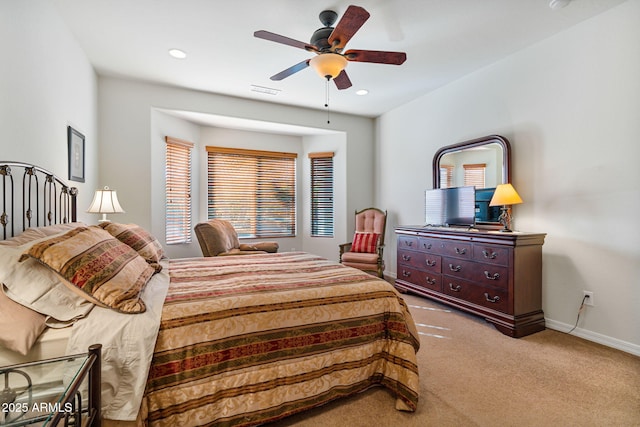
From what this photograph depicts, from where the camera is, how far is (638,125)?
237cm

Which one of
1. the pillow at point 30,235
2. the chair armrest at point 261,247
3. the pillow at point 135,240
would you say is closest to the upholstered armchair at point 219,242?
the chair armrest at point 261,247

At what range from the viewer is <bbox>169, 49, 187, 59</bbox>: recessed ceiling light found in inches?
123

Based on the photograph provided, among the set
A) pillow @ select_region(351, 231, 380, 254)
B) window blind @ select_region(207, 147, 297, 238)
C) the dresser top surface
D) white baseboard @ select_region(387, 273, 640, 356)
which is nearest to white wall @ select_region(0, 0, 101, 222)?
window blind @ select_region(207, 147, 297, 238)

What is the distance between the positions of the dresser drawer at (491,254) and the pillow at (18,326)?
3328 mm

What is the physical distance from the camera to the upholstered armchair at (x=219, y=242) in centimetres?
361

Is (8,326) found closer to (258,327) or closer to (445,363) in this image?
(258,327)

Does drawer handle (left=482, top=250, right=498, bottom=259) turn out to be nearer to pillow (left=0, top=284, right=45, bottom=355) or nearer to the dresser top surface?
the dresser top surface

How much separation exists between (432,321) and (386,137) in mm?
3294

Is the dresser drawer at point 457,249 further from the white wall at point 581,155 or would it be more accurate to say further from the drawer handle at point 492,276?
the white wall at point 581,155

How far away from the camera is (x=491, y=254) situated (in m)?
2.91

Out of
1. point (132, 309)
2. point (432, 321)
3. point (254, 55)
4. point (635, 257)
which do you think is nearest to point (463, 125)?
point (635, 257)

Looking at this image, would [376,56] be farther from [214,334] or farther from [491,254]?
[214,334]

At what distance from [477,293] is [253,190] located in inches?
154

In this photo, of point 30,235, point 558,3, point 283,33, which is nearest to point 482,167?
point 558,3
